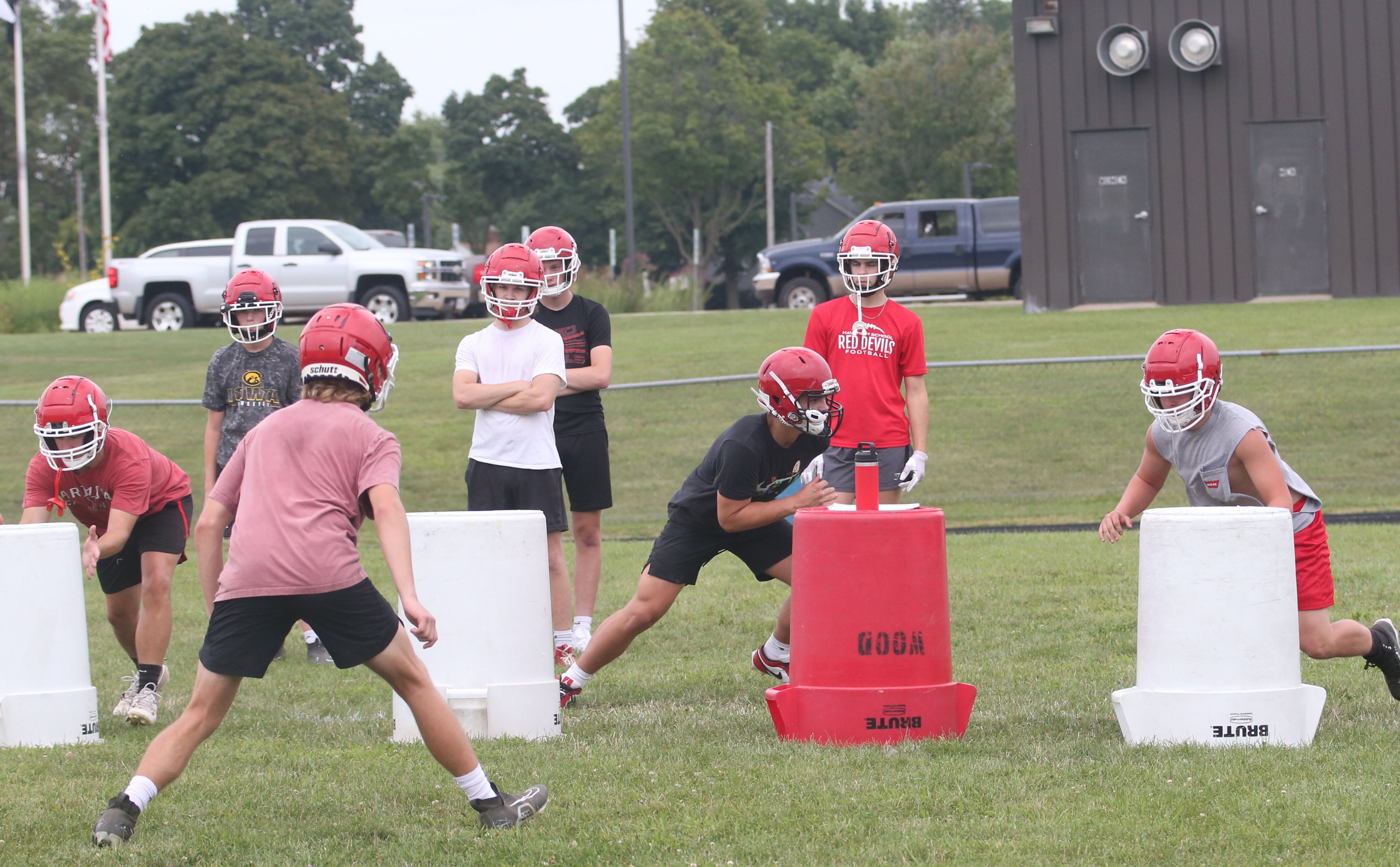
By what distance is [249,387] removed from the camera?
782cm

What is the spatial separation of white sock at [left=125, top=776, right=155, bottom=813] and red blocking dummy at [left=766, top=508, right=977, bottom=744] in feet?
7.25

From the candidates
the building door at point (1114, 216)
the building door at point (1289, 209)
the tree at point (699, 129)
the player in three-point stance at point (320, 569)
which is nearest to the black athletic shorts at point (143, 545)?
the player in three-point stance at point (320, 569)

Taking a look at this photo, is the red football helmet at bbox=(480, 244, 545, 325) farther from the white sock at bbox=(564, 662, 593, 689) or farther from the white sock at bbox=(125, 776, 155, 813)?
the white sock at bbox=(125, 776, 155, 813)

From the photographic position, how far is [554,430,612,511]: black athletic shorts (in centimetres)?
772

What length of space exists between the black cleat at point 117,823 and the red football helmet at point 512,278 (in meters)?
3.09

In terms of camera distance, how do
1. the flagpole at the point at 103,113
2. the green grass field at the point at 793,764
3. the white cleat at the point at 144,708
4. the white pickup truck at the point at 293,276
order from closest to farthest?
1. the green grass field at the point at 793,764
2. the white cleat at the point at 144,708
3. the white pickup truck at the point at 293,276
4. the flagpole at the point at 103,113

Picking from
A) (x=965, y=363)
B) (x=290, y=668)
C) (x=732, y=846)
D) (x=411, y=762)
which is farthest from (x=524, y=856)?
(x=965, y=363)

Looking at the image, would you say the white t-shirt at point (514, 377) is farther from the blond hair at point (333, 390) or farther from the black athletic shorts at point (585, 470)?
the blond hair at point (333, 390)

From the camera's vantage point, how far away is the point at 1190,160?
880 inches

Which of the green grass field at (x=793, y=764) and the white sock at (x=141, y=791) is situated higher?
the white sock at (x=141, y=791)

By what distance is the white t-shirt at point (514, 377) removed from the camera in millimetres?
7156

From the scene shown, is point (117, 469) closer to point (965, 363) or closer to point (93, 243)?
point (965, 363)

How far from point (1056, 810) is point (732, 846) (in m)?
1.00

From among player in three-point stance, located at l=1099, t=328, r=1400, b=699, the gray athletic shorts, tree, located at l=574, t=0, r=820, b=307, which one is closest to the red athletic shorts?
player in three-point stance, located at l=1099, t=328, r=1400, b=699
